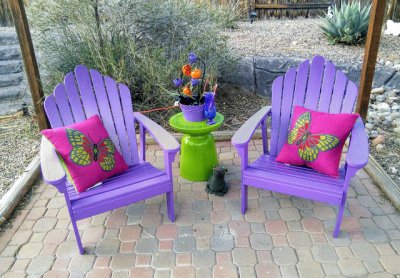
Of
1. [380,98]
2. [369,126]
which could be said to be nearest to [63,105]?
[369,126]

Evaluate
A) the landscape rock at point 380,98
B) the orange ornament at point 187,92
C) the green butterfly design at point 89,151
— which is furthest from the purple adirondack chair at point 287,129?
the landscape rock at point 380,98

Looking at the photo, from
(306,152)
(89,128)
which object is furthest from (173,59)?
(306,152)

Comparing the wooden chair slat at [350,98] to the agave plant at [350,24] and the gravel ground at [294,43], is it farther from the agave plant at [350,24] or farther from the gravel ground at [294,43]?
the agave plant at [350,24]

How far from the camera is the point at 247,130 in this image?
241 cm

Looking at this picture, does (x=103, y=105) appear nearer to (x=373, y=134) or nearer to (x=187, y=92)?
(x=187, y=92)

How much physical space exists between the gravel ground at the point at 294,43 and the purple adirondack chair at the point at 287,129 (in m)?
2.09

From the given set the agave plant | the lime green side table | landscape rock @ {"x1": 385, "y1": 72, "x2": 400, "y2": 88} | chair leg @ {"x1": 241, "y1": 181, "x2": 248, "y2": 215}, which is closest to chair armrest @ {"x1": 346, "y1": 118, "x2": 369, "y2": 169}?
chair leg @ {"x1": 241, "y1": 181, "x2": 248, "y2": 215}

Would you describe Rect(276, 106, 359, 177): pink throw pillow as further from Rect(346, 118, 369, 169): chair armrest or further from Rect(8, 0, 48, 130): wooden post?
Rect(8, 0, 48, 130): wooden post

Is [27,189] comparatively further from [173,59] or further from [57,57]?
[173,59]

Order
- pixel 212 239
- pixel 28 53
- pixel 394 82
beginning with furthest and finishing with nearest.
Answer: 1. pixel 394 82
2. pixel 28 53
3. pixel 212 239

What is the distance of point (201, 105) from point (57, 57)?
7.27 feet

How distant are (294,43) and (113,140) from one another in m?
3.58

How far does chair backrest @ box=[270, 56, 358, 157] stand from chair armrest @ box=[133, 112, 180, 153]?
0.83m

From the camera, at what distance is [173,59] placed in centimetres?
408
